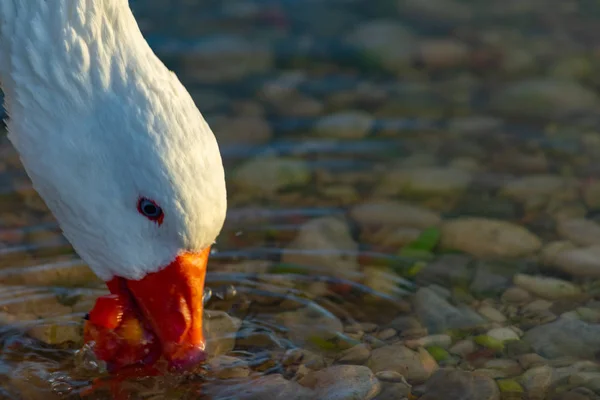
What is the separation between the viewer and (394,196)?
6570 millimetres

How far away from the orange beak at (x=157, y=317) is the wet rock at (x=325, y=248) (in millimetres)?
1276

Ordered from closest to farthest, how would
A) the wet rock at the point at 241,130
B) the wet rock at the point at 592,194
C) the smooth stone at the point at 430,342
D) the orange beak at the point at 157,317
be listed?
1. the orange beak at the point at 157,317
2. the smooth stone at the point at 430,342
3. the wet rock at the point at 592,194
4. the wet rock at the point at 241,130

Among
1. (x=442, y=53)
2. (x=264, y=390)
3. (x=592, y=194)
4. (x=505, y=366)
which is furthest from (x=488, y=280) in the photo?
(x=442, y=53)

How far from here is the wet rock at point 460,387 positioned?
496 centimetres

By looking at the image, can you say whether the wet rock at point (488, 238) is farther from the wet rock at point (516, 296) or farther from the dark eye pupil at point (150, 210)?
the dark eye pupil at point (150, 210)

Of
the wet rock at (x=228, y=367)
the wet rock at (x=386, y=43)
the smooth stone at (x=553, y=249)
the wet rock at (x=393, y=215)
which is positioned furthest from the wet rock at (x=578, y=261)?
the wet rock at (x=386, y=43)

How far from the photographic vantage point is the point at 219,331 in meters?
5.35

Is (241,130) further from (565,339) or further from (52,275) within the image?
(565,339)

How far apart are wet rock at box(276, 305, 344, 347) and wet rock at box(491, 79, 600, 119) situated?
102 inches

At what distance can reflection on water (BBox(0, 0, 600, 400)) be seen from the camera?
516 centimetres

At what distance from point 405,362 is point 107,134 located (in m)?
1.84

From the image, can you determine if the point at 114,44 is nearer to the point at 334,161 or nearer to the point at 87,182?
the point at 87,182

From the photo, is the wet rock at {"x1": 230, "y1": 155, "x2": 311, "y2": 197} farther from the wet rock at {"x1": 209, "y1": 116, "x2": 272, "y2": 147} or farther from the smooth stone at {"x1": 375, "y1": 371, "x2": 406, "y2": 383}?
the smooth stone at {"x1": 375, "y1": 371, "x2": 406, "y2": 383}

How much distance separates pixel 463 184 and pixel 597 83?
172cm
